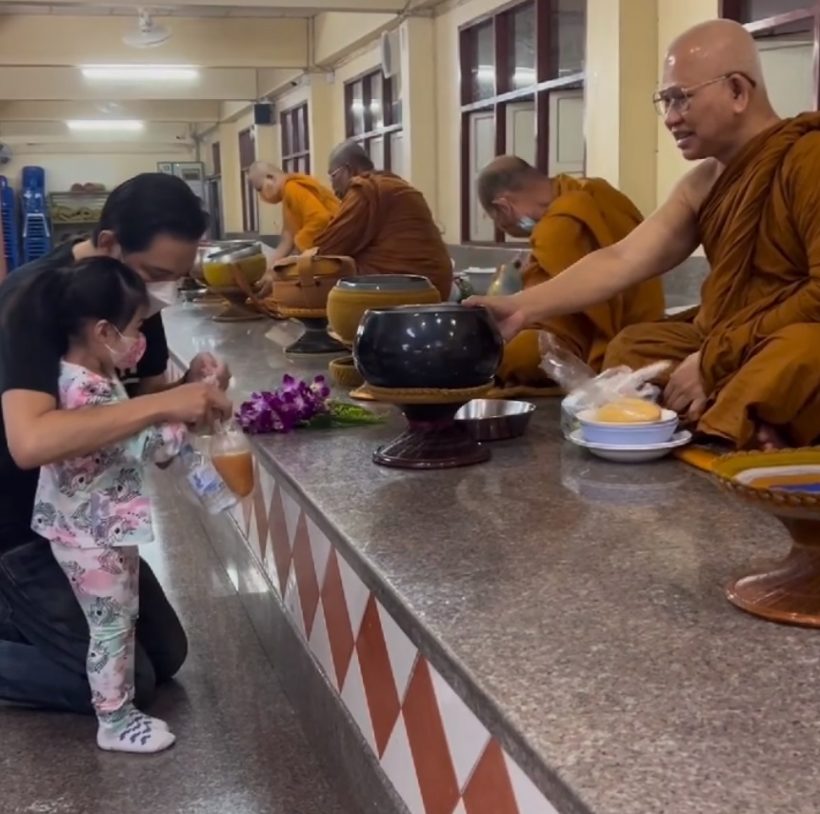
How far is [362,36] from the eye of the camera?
298 inches

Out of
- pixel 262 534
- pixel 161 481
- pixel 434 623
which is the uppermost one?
pixel 434 623

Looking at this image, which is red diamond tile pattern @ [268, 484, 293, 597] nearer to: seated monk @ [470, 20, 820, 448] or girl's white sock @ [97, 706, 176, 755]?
girl's white sock @ [97, 706, 176, 755]

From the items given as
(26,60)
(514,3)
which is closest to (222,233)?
(26,60)

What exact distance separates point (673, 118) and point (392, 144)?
5648 mm

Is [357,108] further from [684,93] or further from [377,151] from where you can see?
[684,93]

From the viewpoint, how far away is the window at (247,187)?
41.6ft

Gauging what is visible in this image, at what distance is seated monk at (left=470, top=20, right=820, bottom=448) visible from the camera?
6.13ft

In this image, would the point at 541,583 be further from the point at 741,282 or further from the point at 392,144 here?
the point at 392,144

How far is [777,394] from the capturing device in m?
1.84

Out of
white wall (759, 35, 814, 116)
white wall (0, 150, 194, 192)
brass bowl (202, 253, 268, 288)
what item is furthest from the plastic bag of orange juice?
white wall (0, 150, 194, 192)

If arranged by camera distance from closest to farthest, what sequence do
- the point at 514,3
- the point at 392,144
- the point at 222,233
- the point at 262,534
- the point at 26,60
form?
1. the point at 262,534
2. the point at 514,3
3. the point at 392,144
4. the point at 26,60
5. the point at 222,233

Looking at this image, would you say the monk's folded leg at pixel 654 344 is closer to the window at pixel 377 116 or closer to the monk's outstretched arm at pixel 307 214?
the monk's outstretched arm at pixel 307 214

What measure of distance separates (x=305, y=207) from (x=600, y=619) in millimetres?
4646

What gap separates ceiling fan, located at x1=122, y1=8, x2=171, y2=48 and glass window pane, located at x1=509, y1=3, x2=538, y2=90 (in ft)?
9.82
